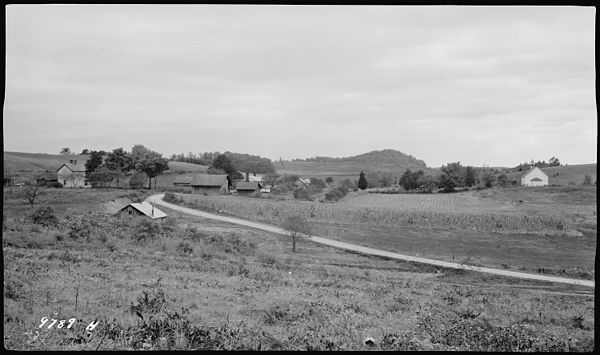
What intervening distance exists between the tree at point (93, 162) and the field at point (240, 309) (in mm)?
51954

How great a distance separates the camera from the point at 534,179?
8488 centimetres

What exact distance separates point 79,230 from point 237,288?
49.2ft

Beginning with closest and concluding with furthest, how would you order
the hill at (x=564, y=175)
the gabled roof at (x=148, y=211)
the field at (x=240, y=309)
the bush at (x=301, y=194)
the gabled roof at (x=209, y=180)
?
the field at (x=240, y=309), the gabled roof at (x=148, y=211), the hill at (x=564, y=175), the bush at (x=301, y=194), the gabled roof at (x=209, y=180)

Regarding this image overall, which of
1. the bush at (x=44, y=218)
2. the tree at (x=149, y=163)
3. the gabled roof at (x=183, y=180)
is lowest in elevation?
the bush at (x=44, y=218)

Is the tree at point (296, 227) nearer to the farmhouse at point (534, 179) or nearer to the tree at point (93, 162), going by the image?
the tree at point (93, 162)

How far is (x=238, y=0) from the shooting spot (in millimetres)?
5078

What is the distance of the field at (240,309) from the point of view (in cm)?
775

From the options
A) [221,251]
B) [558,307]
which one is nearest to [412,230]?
[221,251]

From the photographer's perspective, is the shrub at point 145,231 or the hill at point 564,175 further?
the hill at point 564,175

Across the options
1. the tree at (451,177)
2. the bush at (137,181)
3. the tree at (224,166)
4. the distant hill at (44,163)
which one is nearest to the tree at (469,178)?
the tree at (451,177)

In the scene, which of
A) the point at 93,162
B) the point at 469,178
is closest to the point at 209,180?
the point at 93,162

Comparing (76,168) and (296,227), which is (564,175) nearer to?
(296,227)

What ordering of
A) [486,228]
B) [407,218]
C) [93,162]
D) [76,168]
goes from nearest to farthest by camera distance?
[486,228] → [407,218] → [76,168] → [93,162]

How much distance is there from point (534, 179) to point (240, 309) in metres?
86.6
